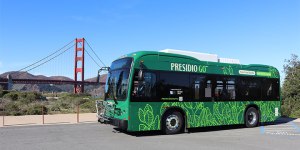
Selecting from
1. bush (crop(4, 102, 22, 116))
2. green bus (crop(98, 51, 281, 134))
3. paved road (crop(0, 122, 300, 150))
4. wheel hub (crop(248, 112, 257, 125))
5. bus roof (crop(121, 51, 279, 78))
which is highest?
bus roof (crop(121, 51, 279, 78))

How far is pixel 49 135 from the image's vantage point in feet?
38.1

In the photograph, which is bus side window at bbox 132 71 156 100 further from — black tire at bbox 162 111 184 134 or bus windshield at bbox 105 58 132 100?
black tire at bbox 162 111 184 134

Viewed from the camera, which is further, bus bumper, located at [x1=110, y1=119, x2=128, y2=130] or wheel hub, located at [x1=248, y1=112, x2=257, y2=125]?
wheel hub, located at [x1=248, y1=112, x2=257, y2=125]

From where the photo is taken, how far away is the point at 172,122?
1205cm

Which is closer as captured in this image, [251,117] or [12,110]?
[251,117]

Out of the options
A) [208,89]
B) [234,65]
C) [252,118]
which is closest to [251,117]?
[252,118]

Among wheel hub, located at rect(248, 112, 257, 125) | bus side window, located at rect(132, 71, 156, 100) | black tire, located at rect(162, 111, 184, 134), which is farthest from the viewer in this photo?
wheel hub, located at rect(248, 112, 257, 125)

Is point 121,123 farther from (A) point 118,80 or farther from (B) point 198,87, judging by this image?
(B) point 198,87

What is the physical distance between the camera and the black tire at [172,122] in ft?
38.8

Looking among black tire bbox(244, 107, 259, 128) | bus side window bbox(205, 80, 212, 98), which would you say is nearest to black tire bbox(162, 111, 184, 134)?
bus side window bbox(205, 80, 212, 98)

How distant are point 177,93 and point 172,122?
3.40 ft

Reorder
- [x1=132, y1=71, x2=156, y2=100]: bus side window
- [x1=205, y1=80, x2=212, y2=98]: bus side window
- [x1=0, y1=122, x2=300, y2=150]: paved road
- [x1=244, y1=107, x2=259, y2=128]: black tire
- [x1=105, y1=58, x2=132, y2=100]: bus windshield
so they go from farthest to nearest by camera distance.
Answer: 1. [x1=244, y1=107, x2=259, y2=128]: black tire
2. [x1=205, y1=80, x2=212, y2=98]: bus side window
3. [x1=105, y1=58, x2=132, y2=100]: bus windshield
4. [x1=132, y1=71, x2=156, y2=100]: bus side window
5. [x1=0, y1=122, x2=300, y2=150]: paved road

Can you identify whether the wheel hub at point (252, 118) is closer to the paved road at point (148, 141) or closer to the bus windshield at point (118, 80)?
the paved road at point (148, 141)

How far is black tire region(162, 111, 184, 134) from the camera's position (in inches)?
466
